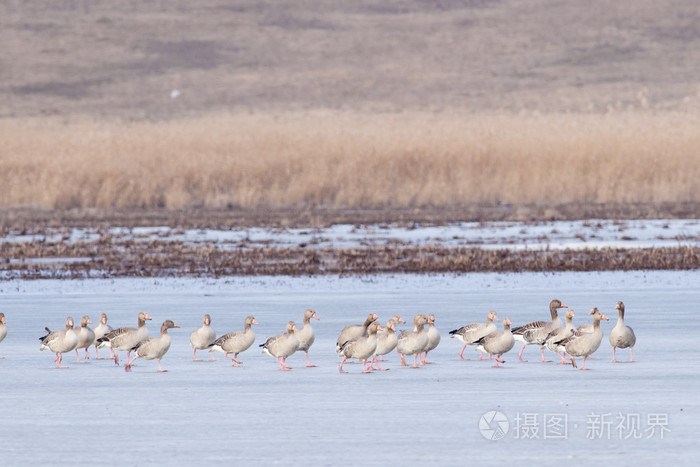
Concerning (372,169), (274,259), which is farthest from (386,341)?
(372,169)

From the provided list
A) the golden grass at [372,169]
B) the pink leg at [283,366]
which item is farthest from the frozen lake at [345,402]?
the golden grass at [372,169]

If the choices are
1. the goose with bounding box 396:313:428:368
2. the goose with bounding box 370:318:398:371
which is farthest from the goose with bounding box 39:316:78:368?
the goose with bounding box 396:313:428:368

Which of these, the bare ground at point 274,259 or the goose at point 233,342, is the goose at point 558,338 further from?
the bare ground at point 274,259

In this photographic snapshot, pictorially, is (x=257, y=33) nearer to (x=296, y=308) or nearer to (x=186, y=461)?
(x=296, y=308)

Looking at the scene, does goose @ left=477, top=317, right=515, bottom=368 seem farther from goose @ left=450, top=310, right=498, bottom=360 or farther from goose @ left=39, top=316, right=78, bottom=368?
goose @ left=39, top=316, right=78, bottom=368

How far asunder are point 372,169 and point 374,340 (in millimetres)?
24207

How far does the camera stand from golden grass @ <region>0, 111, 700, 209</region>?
3186 centimetres

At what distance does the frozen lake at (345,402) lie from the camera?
21.4ft

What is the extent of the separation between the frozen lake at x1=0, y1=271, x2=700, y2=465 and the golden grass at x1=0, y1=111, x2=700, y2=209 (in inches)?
759

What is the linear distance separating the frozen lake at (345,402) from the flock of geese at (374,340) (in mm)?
129

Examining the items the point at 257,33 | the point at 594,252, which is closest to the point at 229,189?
the point at 594,252

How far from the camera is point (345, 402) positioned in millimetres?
7848

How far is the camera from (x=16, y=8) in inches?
3479

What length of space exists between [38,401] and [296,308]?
525 cm
